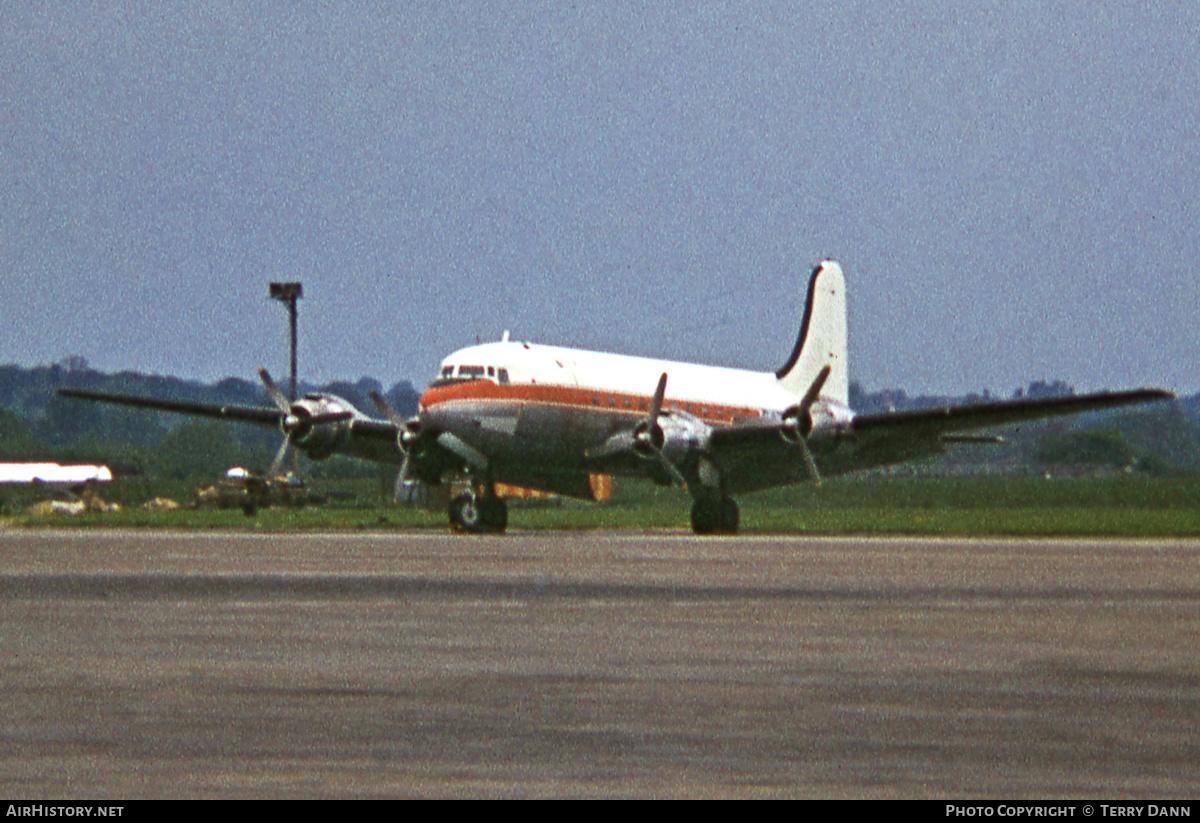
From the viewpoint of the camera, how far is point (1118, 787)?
8.16 m

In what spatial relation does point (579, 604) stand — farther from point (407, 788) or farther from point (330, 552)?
point (330, 552)

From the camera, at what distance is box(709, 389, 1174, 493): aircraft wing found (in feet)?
147

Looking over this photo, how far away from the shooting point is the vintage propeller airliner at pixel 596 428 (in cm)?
4472

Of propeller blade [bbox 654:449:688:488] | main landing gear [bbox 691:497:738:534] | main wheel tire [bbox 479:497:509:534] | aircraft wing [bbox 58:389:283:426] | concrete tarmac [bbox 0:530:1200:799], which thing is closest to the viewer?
concrete tarmac [bbox 0:530:1200:799]

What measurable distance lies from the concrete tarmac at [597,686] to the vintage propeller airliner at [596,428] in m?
19.6

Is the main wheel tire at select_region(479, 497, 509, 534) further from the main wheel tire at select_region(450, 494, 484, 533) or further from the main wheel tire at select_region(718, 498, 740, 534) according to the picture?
the main wheel tire at select_region(718, 498, 740, 534)

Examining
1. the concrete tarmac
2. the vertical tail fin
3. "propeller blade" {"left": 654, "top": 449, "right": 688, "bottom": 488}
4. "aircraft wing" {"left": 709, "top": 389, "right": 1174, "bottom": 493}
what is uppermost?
the vertical tail fin

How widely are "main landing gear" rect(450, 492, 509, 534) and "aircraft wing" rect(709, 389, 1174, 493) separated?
19.0ft

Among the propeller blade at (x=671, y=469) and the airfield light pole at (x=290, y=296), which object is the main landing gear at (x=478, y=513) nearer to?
the propeller blade at (x=671, y=469)

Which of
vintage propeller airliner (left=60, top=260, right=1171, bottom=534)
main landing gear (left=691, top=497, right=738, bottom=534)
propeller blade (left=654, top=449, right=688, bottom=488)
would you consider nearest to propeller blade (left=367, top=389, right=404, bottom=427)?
vintage propeller airliner (left=60, top=260, right=1171, bottom=534)

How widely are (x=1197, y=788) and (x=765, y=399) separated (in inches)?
1781

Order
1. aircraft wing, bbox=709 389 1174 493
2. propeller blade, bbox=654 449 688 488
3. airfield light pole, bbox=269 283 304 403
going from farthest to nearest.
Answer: airfield light pole, bbox=269 283 304 403
propeller blade, bbox=654 449 688 488
aircraft wing, bbox=709 389 1174 493

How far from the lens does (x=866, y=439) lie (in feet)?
159

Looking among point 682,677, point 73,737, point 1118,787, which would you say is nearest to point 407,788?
point 73,737
